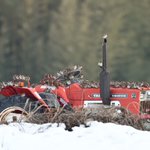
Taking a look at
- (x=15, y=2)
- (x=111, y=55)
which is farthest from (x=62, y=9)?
(x=111, y=55)

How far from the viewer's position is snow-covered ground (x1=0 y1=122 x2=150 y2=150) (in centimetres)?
919

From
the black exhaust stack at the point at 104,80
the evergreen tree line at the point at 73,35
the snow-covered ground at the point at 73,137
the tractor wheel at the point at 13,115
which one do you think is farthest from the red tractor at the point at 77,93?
the evergreen tree line at the point at 73,35

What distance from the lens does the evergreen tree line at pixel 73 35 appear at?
76.1m

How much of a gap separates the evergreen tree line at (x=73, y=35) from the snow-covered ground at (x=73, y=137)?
202 ft

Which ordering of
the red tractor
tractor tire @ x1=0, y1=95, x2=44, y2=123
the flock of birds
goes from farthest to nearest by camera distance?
the flock of birds, the red tractor, tractor tire @ x1=0, y1=95, x2=44, y2=123

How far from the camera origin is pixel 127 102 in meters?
13.1

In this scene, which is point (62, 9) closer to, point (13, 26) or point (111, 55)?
point (13, 26)

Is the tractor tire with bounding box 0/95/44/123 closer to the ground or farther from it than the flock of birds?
closer to the ground

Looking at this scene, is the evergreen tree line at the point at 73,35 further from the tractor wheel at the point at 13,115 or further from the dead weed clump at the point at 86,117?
the dead weed clump at the point at 86,117

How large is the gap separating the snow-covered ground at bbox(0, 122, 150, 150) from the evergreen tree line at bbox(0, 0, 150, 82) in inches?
2430

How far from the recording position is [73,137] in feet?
31.2

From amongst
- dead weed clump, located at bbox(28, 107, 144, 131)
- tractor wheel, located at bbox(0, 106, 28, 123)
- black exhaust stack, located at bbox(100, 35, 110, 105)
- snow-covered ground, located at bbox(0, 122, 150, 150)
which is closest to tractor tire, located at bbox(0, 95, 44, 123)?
tractor wheel, located at bbox(0, 106, 28, 123)

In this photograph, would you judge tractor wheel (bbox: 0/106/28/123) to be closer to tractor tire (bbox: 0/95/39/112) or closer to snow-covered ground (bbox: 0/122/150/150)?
snow-covered ground (bbox: 0/122/150/150)

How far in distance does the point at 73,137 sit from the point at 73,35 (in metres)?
71.8
